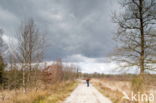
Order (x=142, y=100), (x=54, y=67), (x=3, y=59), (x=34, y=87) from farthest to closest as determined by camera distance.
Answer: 1. (x=54, y=67)
2. (x=3, y=59)
3. (x=34, y=87)
4. (x=142, y=100)

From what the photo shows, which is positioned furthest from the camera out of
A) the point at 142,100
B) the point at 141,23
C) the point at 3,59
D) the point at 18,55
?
the point at 3,59

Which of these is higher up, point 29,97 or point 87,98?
point 29,97

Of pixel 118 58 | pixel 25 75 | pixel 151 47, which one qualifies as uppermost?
→ pixel 151 47

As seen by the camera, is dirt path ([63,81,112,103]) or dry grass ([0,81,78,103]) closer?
dry grass ([0,81,78,103])

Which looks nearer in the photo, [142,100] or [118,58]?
[142,100]

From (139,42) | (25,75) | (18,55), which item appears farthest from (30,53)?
(139,42)

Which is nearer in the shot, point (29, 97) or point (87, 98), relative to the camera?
point (29, 97)

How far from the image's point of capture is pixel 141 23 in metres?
11.8

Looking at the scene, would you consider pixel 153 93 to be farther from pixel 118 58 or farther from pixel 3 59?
pixel 3 59

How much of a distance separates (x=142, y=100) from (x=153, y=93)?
96 centimetres

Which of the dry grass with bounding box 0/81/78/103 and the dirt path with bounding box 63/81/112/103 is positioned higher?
the dry grass with bounding box 0/81/78/103

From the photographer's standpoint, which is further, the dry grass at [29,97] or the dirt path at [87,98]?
the dirt path at [87,98]

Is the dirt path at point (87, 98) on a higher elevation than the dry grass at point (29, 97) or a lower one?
lower

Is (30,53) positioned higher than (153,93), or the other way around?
(30,53)
